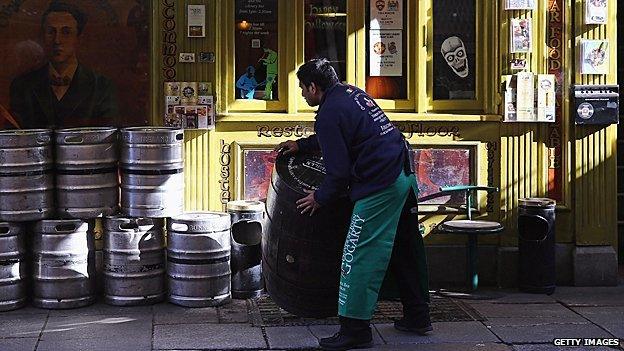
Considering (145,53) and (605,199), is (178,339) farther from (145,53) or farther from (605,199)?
(605,199)

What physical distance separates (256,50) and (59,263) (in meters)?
2.61

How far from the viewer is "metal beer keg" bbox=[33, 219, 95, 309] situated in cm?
784

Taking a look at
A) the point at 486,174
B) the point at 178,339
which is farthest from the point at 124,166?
the point at 486,174

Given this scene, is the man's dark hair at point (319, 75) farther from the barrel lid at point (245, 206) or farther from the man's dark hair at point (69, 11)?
the man's dark hair at point (69, 11)

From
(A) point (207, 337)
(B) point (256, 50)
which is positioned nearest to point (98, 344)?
(A) point (207, 337)

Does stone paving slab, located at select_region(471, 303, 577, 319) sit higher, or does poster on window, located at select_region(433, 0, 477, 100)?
poster on window, located at select_region(433, 0, 477, 100)

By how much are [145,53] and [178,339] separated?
278 centimetres

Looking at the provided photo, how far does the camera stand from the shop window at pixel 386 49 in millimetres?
8992

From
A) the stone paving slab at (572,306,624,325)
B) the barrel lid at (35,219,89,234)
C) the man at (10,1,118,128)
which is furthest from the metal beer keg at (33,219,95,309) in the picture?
the stone paving slab at (572,306,624,325)

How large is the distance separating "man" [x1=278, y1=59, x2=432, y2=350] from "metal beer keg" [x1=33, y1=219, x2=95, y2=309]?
7.11 feet

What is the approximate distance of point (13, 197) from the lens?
7.79 m

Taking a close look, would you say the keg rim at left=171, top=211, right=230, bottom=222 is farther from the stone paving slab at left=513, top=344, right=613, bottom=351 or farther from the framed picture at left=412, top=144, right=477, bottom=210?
the stone paving slab at left=513, top=344, right=613, bottom=351

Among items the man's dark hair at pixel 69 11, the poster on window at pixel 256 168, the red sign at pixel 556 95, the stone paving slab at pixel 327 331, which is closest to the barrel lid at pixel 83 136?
the man's dark hair at pixel 69 11

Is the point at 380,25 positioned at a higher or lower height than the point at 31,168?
higher
